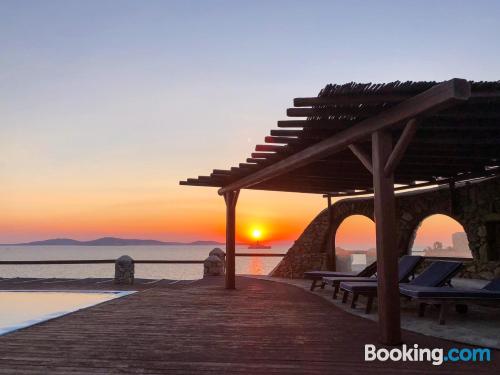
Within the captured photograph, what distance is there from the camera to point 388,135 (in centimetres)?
480

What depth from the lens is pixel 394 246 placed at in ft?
15.1

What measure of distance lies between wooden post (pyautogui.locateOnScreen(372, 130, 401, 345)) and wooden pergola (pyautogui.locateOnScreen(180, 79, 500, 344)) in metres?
0.01

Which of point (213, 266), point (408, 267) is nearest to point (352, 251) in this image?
point (213, 266)

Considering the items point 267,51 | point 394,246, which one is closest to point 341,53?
point 267,51

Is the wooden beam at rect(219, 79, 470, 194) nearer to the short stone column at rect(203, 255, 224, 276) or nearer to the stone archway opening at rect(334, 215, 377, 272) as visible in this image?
the stone archway opening at rect(334, 215, 377, 272)

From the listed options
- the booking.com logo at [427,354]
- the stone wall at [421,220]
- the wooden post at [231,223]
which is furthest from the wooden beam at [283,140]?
the stone wall at [421,220]

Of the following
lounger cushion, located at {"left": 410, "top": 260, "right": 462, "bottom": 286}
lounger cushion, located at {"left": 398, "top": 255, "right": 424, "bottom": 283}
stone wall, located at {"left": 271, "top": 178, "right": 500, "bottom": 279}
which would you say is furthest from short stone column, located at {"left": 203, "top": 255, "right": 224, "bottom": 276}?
lounger cushion, located at {"left": 410, "top": 260, "right": 462, "bottom": 286}

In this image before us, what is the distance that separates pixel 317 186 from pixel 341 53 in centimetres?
398

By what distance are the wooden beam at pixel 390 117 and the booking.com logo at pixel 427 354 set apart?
8.09 ft

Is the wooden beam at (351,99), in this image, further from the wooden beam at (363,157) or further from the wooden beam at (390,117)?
the wooden beam at (363,157)

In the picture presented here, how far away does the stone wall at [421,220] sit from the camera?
962cm

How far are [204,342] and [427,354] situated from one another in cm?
241

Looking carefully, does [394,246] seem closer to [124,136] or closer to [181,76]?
[181,76]

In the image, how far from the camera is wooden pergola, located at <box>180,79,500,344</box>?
4176 millimetres
